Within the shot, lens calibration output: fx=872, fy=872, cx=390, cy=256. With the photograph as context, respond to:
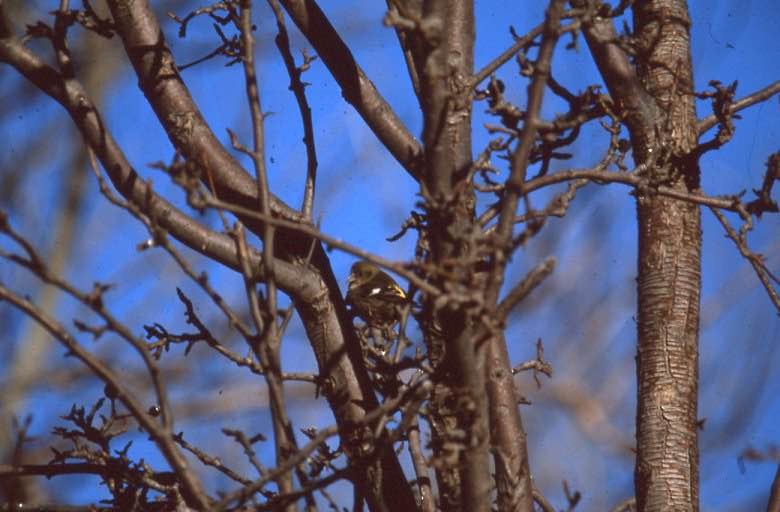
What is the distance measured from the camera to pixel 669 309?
1874mm

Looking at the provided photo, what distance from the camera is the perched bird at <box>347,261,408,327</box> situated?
6.07 feet

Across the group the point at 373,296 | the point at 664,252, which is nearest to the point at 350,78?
the point at 373,296

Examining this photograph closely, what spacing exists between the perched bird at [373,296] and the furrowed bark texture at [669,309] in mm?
551

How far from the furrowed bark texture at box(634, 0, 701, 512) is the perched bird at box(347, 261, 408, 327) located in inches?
21.7

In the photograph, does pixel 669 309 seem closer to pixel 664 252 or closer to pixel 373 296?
pixel 664 252

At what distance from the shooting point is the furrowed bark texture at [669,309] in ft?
5.77

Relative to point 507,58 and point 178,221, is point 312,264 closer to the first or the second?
point 178,221

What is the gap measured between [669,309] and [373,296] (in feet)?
2.10

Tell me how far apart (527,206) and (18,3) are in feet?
8.42

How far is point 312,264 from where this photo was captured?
65.1 inches

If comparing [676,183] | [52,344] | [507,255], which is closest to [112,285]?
[507,255]

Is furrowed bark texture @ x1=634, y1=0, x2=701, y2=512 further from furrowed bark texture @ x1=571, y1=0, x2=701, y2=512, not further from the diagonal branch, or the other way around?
the diagonal branch

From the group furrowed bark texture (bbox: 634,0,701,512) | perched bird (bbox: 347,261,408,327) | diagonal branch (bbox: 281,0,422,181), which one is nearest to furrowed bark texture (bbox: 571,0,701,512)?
furrowed bark texture (bbox: 634,0,701,512)

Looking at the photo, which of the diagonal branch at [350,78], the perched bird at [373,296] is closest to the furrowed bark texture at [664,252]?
the diagonal branch at [350,78]
